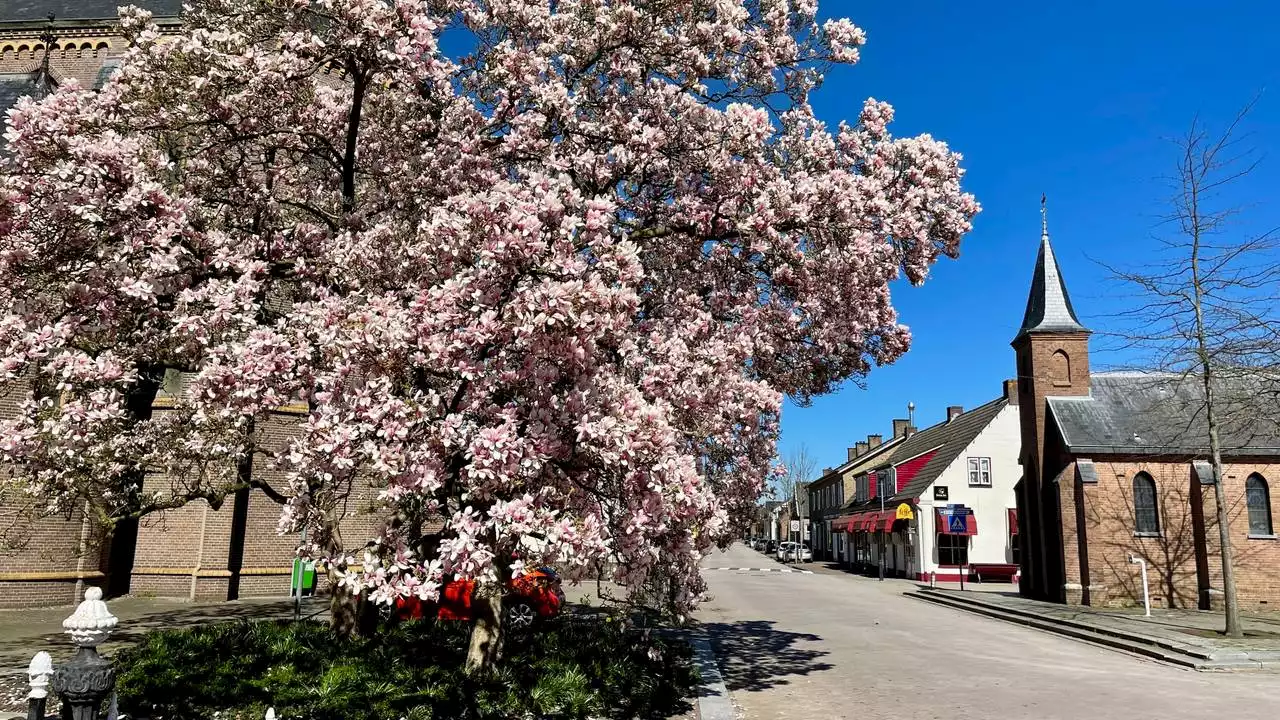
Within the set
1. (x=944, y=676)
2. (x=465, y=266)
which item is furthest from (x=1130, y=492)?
(x=465, y=266)

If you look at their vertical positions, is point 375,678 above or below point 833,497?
below

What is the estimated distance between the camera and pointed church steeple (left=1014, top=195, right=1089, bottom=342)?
2784 cm

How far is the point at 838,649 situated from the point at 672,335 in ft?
31.5

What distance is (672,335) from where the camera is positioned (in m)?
9.79

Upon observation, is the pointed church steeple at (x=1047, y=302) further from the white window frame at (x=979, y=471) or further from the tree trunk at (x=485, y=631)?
the tree trunk at (x=485, y=631)

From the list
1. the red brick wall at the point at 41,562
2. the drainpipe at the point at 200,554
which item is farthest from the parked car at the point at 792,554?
the red brick wall at the point at 41,562

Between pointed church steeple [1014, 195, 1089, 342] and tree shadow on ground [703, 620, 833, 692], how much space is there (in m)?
15.5

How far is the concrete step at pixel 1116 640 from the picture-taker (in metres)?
14.7

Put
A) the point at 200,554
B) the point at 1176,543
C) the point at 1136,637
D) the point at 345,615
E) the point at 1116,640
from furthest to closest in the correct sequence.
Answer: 1. the point at 1176,543
2. the point at 200,554
3. the point at 1116,640
4. the point at 1136,637
5. the point at 345,615

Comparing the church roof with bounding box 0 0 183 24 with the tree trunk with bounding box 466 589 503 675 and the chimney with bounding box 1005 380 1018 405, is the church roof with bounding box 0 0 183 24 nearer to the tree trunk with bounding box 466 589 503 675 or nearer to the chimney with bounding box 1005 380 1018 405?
the tree trunk with bounding box 466 589 503 675

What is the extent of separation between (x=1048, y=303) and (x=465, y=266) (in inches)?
1053

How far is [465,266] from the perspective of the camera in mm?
7031

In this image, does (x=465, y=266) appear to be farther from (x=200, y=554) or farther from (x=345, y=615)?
(x=200, y=554)

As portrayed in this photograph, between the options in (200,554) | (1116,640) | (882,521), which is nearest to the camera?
(1116,640)
